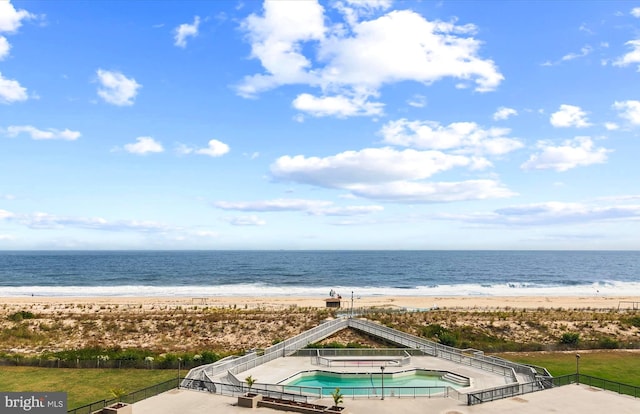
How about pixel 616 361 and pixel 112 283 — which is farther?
pixel 112 283

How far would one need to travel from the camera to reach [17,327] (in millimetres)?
53094

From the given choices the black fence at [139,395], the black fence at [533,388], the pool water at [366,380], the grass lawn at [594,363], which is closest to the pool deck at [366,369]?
the pool water at [366,380]

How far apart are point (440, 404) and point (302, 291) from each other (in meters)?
82.8

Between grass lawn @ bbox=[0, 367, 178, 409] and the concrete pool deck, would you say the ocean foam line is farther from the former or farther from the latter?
the concrete pool deck

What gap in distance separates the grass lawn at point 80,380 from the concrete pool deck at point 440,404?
7.31 meters

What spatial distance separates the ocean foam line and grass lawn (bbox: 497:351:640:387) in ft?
189

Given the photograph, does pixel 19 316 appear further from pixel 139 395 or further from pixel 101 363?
pixel 139 395

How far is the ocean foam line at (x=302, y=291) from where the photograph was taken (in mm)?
104375

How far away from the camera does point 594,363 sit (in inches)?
1608

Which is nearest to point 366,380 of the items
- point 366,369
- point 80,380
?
point 366,369

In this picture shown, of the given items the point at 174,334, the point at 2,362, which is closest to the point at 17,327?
the point at 2,362

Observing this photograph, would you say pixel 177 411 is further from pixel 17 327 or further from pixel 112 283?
pixel 112 283

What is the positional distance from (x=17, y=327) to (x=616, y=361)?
60198mm

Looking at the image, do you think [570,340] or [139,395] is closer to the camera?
[139,395]
